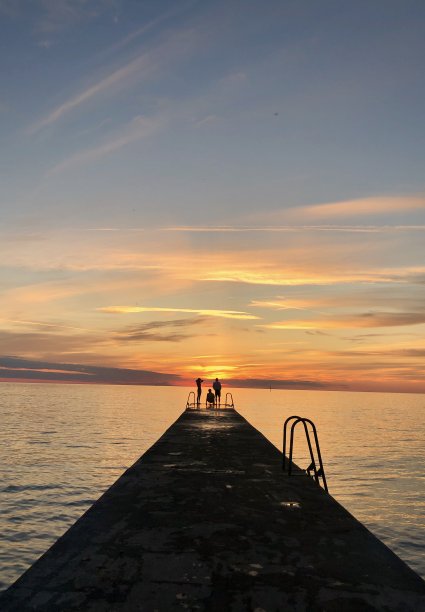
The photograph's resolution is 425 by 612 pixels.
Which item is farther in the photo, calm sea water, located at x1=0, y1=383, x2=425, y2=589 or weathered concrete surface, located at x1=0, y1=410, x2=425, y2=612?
calm sea water, located at x1=0, y1=383, x2=425, y2=589

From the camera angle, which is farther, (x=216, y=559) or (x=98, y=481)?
(x=98, y=481)

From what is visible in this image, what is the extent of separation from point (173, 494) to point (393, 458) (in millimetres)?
33334

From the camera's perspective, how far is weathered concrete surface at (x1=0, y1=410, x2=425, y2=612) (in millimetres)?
3926

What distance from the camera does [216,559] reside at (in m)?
4.83

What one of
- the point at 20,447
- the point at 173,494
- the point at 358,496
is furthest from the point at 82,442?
the point at 173,494

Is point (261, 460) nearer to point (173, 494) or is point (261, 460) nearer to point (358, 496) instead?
point (173, 494)

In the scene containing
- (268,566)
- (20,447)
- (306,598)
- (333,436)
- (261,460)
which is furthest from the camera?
(333,436)

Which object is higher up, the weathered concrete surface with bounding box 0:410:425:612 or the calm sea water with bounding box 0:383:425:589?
the weathered concrete surface with bounding box 0:410:425:612

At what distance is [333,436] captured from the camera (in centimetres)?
5462

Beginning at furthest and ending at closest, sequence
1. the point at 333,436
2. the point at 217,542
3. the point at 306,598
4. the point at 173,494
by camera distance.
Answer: the point at 333,436
the point at 173,494
the point at 217,542
the point at 306,598

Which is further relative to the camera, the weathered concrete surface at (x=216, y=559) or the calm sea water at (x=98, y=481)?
the calm sea water at (x=98, y=481)

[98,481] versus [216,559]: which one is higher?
[216,559]

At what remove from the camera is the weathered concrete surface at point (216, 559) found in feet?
12.9

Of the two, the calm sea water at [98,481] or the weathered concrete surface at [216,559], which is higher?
the weathered concrete surface at [216,559]
